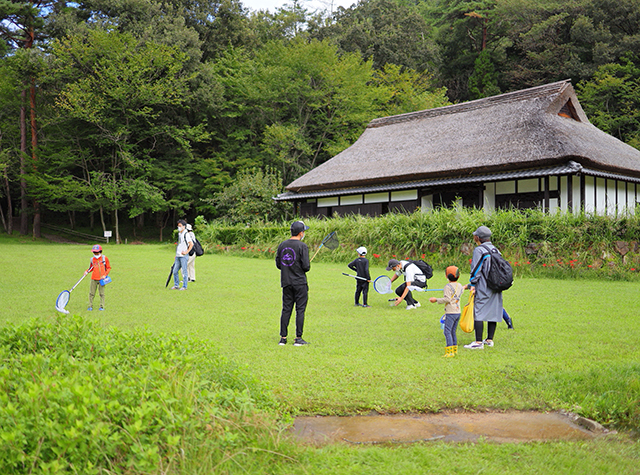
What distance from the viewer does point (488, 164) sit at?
2011cm

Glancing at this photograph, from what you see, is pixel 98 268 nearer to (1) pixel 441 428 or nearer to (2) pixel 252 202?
(1) pixel 441 428

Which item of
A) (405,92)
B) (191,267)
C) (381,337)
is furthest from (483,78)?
(381,337)

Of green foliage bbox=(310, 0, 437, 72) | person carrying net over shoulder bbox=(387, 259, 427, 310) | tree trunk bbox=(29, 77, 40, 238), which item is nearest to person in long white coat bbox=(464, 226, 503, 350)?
person carrying net over shoulder bbox=(387, 259, 427, 310)

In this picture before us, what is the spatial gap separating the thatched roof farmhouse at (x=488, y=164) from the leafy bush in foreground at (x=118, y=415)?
17.0 meters

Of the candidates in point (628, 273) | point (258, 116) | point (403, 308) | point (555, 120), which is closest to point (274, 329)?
point (403, 308)

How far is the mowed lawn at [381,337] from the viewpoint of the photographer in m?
4.86

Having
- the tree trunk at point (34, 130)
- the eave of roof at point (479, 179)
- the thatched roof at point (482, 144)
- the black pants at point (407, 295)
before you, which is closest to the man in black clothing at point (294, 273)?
the black pants at point (407, 295)

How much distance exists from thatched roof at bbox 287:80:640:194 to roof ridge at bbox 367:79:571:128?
0.05m

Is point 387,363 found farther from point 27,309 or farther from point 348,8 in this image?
point 348,8

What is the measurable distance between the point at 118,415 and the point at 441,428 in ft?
8.52

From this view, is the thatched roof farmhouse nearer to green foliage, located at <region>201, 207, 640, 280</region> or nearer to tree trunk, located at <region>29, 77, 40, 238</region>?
green foliage, located at <region>201, 207, 640, 280</region>

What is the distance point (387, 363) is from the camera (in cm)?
588

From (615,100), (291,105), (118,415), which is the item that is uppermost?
(291,105)

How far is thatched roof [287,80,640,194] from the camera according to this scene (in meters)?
19.6
